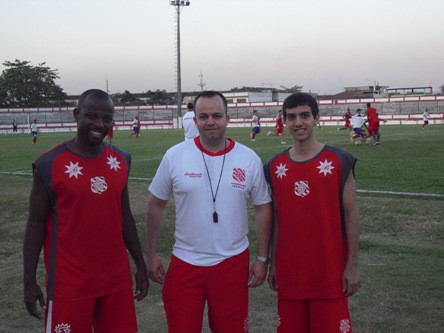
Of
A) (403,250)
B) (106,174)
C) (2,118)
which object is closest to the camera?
(106,174)

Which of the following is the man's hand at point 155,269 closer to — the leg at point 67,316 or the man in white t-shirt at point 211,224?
the man in white t-shirt at point 211,224

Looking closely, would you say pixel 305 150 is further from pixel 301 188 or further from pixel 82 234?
pixel 82 234

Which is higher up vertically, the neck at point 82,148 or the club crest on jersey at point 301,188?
the neck at point 82,148

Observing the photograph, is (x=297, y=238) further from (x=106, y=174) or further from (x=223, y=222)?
(x=106, y=174)

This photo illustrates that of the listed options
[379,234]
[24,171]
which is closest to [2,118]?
[24,171]

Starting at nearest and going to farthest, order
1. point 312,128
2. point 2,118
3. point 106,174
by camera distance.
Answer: point 106,174
point 312,128
point 2,118

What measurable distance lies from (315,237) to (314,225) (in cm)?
7

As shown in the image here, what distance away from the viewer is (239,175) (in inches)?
145

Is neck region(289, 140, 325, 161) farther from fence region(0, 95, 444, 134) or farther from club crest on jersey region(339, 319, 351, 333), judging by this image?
fence region(0, 95, 444, 134)

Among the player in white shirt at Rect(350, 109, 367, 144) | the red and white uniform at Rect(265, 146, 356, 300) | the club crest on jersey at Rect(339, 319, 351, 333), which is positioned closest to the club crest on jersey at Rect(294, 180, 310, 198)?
the red and white uniform at Rect(265, 146, 356, 300)

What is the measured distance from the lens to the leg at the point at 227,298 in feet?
11.5

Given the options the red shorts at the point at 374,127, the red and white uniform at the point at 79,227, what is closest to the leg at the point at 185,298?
the red and white uniform at the point at 79,227

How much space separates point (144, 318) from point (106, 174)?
2.33 meters

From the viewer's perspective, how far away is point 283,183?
3.61 metres
